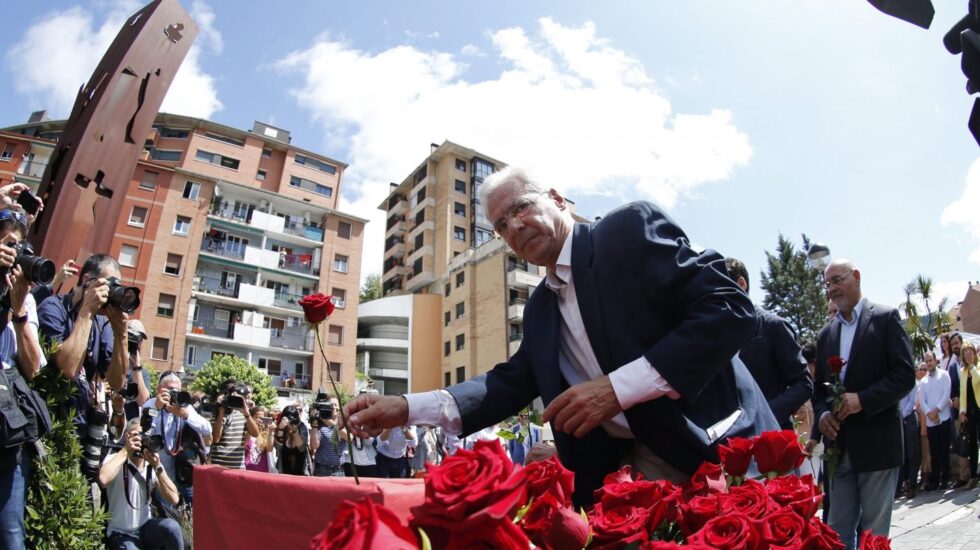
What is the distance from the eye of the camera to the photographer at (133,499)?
4445 millimetres

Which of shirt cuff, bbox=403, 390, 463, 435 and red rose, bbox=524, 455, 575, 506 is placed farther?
shirt cuff, bbox=403, 390, 463, 435

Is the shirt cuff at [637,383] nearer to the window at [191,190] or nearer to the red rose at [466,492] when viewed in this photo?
the red rose at [466,492]

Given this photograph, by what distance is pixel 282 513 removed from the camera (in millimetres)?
964

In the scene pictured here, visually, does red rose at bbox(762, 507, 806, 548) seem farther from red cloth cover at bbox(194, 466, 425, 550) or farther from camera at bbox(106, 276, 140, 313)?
camera at bbox(106, 276, 140, 313)

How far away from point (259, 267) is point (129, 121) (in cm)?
3778

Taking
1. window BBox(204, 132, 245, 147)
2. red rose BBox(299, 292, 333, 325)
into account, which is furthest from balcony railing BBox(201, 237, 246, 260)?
red rose BBox(299, 292, 333, 325)

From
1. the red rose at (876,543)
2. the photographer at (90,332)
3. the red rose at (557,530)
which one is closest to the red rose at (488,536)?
the red rose at (557,530)

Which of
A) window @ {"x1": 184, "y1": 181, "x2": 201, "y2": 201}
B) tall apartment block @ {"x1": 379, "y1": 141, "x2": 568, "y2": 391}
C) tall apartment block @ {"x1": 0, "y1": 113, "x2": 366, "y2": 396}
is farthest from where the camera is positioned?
tall apartment block @ {"x1": 379, "y1": 141, "x2": 568, "y2": 391}

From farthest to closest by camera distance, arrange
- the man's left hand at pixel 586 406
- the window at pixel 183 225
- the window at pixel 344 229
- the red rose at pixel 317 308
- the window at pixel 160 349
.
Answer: the window at pixel 344 229, the window at pixel 183 225, the window at pixel 160 349, the man's left hand at pixel 586 406, the red rose at pixel 317 308

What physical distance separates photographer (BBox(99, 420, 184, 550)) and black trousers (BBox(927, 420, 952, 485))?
9563mm

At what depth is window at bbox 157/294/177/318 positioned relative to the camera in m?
36.3

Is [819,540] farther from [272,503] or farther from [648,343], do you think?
[648,343]

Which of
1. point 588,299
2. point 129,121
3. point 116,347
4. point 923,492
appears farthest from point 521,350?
point 923,492

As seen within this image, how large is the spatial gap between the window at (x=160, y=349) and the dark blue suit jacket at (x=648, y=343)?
128ft
